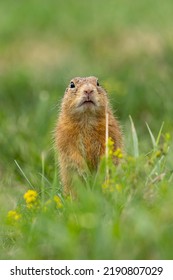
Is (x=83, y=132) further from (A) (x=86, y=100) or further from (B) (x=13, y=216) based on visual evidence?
(B) (x=13, y=216)

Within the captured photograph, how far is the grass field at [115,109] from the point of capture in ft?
13.6

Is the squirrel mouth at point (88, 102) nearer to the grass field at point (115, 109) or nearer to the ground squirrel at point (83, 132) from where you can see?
the ground squirrel at point (83, 132)

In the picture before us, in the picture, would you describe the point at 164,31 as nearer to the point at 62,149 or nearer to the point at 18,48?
the point at 18,48

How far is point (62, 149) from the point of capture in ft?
18.9

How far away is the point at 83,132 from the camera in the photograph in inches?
225

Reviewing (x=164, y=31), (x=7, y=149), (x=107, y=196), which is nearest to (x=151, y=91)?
(x=7, y=149)

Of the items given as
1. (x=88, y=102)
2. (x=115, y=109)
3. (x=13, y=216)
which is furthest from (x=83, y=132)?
(x=115, y=109)

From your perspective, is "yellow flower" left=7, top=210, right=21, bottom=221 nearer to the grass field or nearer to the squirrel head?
the grass field

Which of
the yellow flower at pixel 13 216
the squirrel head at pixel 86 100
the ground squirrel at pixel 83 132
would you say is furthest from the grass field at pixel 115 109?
the squirrel head at pixel 86 100

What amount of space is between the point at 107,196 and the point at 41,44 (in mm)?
9167

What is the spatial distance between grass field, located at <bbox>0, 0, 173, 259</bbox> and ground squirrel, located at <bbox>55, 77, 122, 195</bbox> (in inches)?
6.9

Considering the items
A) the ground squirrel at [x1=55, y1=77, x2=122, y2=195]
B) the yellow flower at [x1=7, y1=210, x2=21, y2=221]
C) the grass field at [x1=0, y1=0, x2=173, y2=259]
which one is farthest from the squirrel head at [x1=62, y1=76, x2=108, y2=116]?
the yellow flower at [x1=7, y1=210, x2=21, y2=221]

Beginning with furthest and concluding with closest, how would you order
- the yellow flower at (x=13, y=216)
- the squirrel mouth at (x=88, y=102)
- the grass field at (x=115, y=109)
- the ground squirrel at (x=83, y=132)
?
the squirrel mouth at (x=88, y=102), the ground squirrel at (x=83, y=132), the yellow flower at (x=13, y=216), the grass field at (x=115, y=109)

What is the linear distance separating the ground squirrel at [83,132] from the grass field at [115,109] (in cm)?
18
